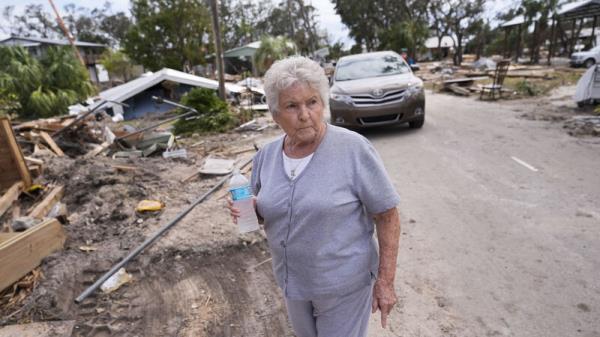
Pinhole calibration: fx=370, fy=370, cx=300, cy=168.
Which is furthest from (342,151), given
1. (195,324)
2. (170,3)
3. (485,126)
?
(170,3)

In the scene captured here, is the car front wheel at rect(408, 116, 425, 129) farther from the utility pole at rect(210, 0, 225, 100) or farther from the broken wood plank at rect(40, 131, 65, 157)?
the utility pole at rect(210, 0, 225, 100)

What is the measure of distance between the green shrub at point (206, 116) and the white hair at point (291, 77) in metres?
10.0

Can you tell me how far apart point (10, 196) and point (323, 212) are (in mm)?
5360

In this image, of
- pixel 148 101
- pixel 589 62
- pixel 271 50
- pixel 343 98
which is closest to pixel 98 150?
pixel 343 98

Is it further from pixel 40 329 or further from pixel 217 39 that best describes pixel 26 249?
pixel 217 39

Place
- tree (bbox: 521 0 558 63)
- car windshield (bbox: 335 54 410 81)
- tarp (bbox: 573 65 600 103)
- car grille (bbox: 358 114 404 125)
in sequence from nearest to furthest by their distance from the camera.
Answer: car grille (bbox: 358 114 404 125) → car windshield (bbox: 335 54 410 81) → tarp (bbox: 573 65 600 103) → tree (bbox: 521 0 558 63)

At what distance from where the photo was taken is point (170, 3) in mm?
30359

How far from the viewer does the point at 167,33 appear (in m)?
31.3

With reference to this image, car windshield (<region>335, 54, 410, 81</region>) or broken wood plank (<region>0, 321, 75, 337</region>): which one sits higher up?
car windshield (<region>335, 54, 410, 81</region>)

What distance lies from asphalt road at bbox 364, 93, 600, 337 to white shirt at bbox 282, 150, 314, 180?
61.1 inches

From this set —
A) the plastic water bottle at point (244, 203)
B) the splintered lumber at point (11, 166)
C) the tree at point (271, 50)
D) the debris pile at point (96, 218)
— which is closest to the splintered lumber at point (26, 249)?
the debris pile at point (96, 218)

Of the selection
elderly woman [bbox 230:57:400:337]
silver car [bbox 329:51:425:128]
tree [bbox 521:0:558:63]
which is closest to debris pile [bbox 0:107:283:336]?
elderly woman [bbox 230:57:400:337]

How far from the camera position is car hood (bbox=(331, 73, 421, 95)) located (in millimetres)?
8023

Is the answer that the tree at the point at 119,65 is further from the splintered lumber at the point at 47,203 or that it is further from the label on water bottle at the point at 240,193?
the label on water bottle at the point at 240,193
